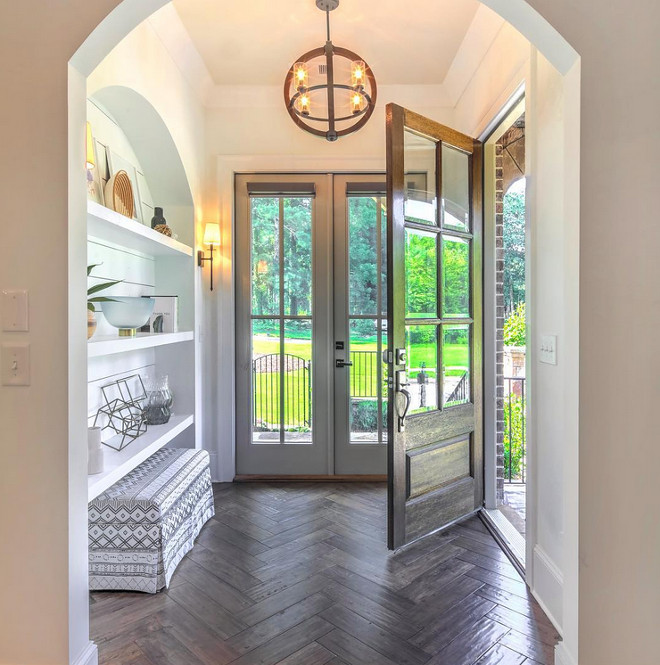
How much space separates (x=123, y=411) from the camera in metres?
2.57

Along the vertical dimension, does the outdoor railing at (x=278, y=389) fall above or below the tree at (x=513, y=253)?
below

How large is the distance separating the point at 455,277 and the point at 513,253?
8.99 ft

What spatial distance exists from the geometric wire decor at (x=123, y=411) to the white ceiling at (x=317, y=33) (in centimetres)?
204

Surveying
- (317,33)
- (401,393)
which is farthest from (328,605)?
(317,33)

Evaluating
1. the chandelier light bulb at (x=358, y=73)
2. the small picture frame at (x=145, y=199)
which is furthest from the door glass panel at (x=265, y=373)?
the chandelier light bulb at (x=358, y=73)

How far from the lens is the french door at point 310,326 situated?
11.4 feet

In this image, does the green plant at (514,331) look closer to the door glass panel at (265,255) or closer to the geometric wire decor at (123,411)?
the door glass panel at (265,255)

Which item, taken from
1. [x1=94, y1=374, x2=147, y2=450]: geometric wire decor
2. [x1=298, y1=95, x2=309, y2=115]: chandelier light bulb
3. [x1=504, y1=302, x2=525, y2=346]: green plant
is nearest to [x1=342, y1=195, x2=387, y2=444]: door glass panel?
[x1=298, y1=95, x2=309, y2=115]: chandelier light bulb

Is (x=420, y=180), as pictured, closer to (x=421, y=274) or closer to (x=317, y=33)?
(x=421, y=274)

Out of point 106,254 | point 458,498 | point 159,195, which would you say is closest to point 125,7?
point 106,254
